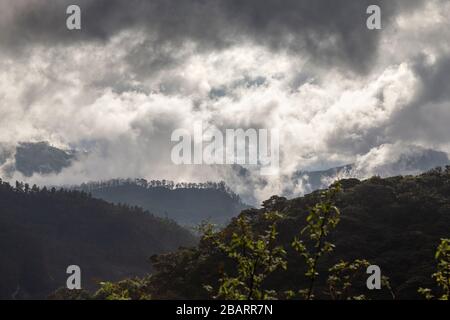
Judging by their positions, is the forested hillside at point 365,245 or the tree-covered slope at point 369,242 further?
the tree-covered slope at point 369,242

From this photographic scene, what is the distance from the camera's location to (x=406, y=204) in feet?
254

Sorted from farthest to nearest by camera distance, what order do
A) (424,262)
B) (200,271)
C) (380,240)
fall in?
(380,240) → (200,271) → (424,262)

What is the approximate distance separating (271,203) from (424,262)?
124 feet

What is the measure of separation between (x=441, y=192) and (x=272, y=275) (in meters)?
31.4

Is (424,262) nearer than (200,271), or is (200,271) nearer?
(424,262)

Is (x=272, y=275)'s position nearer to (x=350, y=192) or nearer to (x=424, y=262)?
(x=424, y=262)

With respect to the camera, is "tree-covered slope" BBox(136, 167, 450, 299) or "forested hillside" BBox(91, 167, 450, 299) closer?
"forested hillside" BBox(91, 167, 450, 299)

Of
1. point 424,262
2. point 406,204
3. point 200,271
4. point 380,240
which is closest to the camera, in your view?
point 424,262

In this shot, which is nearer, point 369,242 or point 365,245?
point 365,245

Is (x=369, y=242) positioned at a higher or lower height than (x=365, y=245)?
higher

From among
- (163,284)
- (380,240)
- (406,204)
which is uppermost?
(406,204)

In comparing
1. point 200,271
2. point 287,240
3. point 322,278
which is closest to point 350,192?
point 287,240

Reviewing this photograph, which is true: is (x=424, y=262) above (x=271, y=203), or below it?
below
